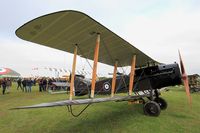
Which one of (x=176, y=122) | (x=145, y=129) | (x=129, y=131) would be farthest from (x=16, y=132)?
(x=176, y=122)

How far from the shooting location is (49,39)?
18.6ft

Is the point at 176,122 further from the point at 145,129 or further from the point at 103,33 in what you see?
the point at 103,33

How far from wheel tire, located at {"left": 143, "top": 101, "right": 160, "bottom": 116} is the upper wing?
2063 millimetres

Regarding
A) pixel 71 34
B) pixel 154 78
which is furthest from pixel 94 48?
pixel 154 78

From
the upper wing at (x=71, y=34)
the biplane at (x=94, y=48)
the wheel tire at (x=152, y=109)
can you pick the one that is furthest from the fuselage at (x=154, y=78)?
Answer: the upper wing at (x=71, y=34)

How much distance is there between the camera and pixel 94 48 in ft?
22.6

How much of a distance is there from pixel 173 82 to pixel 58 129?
16.5 feet

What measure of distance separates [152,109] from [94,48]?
10.5ft

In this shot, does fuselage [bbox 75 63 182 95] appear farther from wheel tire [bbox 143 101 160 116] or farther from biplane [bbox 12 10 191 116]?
wheel tire [bbox 143 101 160 116]

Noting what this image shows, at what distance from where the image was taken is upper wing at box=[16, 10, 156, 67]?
450 cm

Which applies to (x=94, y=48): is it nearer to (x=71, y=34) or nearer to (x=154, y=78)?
(x=71, y=34)

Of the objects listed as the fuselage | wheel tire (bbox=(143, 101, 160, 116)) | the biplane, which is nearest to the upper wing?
the biplane

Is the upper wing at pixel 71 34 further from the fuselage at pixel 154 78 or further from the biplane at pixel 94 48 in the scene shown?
the fuselage at pixel 154 78

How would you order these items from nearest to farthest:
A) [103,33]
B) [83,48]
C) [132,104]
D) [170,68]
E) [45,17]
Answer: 1. [45,17]
2. [103,33]
3. [83,48]
4. [170,68]
5. [132,104]
